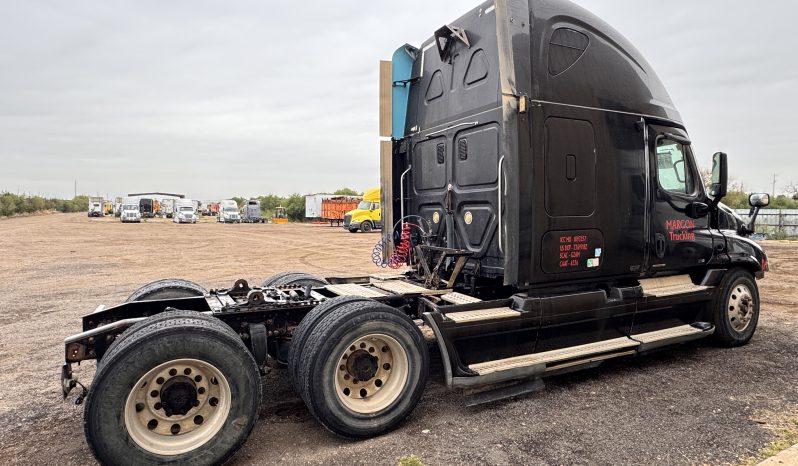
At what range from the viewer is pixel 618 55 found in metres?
5.12

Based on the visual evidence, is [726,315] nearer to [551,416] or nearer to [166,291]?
[551,416]

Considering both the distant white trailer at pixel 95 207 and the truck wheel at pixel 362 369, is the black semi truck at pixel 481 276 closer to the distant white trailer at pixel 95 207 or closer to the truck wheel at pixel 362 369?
the truck wheel at pixel 362 369

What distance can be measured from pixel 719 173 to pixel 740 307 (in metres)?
1.75

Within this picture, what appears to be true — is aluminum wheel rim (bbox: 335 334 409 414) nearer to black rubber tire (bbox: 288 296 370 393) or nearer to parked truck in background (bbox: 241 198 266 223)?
black rubber tire (bbox: 288 296 370 393)

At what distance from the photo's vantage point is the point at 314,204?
51.8 meters

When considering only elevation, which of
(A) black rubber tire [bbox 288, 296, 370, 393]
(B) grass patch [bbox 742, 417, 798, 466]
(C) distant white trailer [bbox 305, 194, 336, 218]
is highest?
(C) distant white trailer [bbox 305, 194, 336, 218]

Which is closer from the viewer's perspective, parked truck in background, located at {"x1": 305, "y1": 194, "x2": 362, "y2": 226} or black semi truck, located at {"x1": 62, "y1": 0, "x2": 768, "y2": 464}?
black semi truck, located at {"x1": 62, "y1": 0, "x2": 768, "y2": 464}

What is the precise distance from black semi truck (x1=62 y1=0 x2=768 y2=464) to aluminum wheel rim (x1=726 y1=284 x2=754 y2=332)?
0.02 meters

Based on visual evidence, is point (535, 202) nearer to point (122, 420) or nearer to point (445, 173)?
point (445, 173)

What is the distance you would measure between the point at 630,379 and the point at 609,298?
0.81 m

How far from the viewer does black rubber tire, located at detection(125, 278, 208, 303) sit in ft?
15.5

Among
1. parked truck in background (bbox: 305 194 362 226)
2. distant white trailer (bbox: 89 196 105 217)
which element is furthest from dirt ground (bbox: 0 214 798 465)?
distant white trailer (bbox: 89 196 105 217)

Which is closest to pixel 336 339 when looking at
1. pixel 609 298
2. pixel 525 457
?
pixel 525 457

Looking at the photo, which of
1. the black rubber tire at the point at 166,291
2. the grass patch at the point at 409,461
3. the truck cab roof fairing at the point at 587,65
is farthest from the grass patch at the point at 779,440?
the black rubber tire at the point at 166,291
